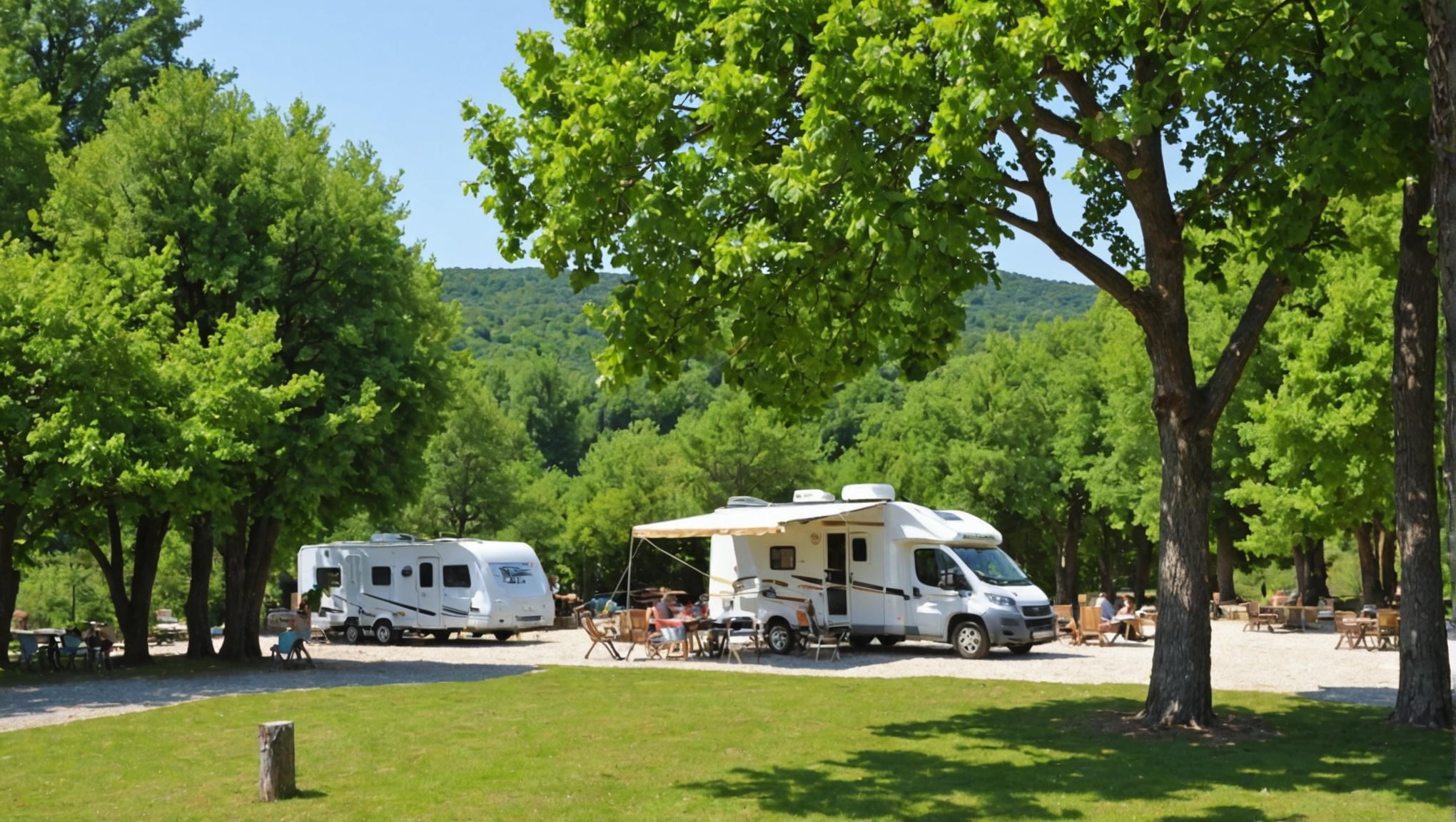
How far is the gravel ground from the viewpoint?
1705cm

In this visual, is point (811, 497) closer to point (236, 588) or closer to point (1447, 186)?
point (236, 588)

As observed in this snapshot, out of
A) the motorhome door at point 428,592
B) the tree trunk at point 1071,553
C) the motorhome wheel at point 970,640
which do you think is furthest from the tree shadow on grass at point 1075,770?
the tree trunk at point 1071,553

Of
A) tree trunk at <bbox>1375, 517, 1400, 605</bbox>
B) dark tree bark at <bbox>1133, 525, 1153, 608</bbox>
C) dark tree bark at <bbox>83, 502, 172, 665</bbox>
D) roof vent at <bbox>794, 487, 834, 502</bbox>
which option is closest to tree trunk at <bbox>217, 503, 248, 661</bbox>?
dark tree bark at <bbox>83, 502, 172, 665</bbox>

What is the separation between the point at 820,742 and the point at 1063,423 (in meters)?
32.9

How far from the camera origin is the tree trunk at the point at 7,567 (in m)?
20.5

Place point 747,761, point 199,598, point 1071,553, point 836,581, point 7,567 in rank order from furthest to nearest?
point 1071,553 < point 199,598 < point 836,581 < point 7,567 < point 747,761

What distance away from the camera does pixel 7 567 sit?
21391 millimetres

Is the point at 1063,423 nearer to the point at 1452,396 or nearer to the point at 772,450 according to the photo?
the point at 772,450

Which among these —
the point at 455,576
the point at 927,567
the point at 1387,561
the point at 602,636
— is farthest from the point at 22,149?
the point at 1387,561

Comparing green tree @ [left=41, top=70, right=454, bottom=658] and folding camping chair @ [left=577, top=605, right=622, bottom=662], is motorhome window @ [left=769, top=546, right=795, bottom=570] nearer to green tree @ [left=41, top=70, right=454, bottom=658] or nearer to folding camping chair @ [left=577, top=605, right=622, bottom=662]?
folding camping chair @ [left=577, top=605, right=622, bottom=662]

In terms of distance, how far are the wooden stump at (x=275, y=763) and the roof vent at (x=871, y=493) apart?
15.2m

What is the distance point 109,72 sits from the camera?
102ft

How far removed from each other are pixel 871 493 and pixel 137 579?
13370 mm

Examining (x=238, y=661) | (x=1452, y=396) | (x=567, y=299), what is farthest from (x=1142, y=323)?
(x=567, y=299)
